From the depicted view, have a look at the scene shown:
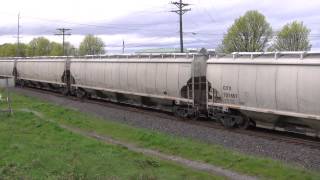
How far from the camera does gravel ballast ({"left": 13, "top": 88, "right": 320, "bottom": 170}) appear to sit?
14.8m

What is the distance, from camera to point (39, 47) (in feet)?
543

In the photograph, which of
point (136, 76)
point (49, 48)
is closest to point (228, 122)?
point (136, 76)

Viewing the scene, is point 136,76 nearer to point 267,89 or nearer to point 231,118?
point 231,118

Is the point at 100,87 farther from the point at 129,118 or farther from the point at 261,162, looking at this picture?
the point at 261,162

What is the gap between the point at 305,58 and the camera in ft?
58.1

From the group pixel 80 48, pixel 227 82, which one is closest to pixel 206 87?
pixel 227 82

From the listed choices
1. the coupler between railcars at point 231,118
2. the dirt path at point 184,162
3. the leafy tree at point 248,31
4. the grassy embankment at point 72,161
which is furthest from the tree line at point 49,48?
the grassy embankment at point 72,161

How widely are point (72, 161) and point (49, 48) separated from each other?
156031 mm

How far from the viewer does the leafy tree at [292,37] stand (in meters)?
82.2

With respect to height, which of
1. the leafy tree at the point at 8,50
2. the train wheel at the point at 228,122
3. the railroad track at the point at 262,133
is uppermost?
the leafy tree at the point at 8,50

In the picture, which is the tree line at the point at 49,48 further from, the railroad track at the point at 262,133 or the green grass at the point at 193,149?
the green grass at the point at 193,149

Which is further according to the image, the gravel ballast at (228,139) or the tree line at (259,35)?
the tree line at (259,35)

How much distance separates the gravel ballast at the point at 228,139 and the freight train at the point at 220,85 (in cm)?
131

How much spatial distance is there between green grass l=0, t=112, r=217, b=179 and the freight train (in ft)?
20.4
